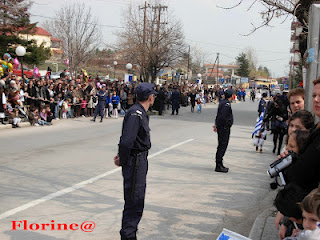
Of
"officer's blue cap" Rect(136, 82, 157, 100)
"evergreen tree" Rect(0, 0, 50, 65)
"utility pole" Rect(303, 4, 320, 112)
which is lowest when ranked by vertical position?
"officer's blue cap" Rect(136, 82, 157, 100)

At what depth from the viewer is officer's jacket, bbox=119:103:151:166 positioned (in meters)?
3.97

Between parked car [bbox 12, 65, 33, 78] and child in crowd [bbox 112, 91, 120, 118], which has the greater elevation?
parked car [bbox 12, 65, 33, 78]

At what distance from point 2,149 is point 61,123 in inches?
289

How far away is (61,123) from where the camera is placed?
1784 centimetres

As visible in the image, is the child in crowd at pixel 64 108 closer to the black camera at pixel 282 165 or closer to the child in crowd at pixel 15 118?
the child in crowd at pixel 15 118

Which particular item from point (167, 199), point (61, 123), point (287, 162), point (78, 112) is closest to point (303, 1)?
point (167, 199)

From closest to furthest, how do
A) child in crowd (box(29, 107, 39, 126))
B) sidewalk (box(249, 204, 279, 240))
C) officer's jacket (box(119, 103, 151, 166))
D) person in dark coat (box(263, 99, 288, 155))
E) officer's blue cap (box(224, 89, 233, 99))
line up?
officer's jacket (box(119, 103, 151, 166)) < sidewalk (box(249, 204, 279, 240)) < officer's blue cap (box(224, 89, 233, 99)) < person in dark coat (box(263, 99, 288, 155)) < child in crowd (box(29, 107, 39, 126))

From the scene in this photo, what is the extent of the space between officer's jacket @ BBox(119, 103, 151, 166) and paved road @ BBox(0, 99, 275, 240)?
4.25 feet

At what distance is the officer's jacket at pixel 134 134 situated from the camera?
156 inches

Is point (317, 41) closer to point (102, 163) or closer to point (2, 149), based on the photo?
point (102, 163)

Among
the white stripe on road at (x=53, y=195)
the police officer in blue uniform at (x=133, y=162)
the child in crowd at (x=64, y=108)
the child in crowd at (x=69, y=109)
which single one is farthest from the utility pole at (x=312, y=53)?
the child in crowd at (x=69, y=109)

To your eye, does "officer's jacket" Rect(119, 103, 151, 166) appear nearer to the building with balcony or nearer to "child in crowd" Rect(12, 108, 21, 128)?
"child in crowd" Rect(12, 108, 21, 128)

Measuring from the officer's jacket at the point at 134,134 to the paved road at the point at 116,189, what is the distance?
1297 millimetres

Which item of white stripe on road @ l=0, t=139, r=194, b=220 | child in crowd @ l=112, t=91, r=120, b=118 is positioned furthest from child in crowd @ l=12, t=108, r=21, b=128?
white stripe on road @ l=0, t=139, r=194, b=220
